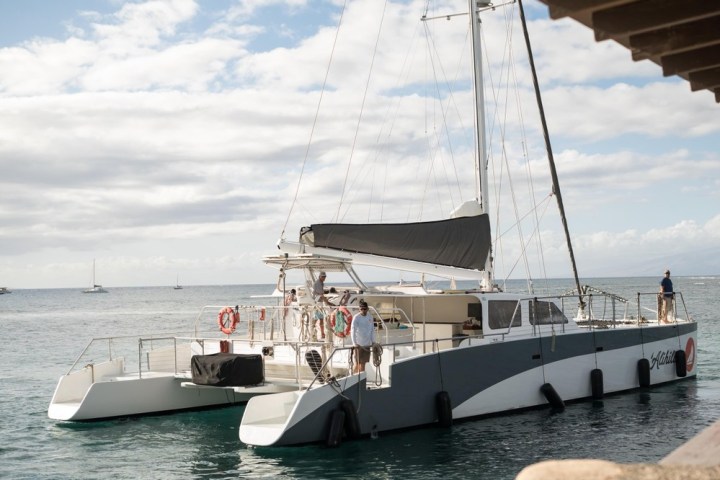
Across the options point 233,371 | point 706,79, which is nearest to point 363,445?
point 233,371

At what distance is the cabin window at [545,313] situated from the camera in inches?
639

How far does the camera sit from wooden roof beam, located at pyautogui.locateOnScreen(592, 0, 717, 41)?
4.92 m

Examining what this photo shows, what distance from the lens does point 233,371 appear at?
45.2 ft

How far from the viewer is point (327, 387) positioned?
41.1 feet

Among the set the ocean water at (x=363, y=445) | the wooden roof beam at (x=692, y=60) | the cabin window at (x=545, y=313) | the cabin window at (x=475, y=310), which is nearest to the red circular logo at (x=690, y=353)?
the ocean water at (x=363, y=445)

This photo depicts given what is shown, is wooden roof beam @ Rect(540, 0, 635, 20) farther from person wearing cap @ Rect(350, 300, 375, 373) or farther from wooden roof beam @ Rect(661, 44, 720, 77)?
person wearing cap @ Rect(350, 300, 375, 373)

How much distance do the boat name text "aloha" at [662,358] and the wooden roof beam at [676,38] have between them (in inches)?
576

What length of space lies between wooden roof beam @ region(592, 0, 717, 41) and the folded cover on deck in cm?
991

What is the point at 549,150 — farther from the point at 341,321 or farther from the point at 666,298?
the point at 341,321

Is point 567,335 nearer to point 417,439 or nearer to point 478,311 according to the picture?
point 478,311

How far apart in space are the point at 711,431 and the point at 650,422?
37.8 ft

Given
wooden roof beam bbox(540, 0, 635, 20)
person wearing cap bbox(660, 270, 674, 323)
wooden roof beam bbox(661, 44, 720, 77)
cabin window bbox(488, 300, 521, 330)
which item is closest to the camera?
wooden roof beam bbox(540, 0, 635, 20)

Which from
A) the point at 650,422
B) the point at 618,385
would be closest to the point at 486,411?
the point at 650,422

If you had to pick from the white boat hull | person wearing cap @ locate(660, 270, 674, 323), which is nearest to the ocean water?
the white boat hull
